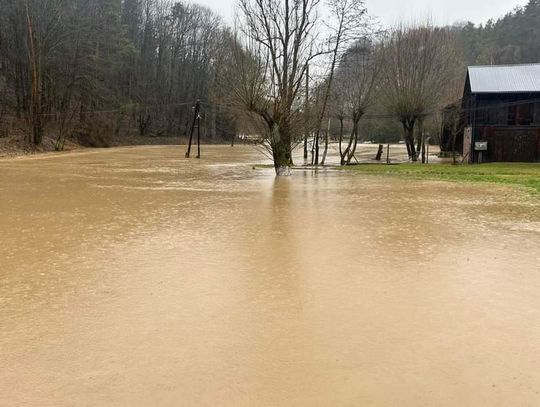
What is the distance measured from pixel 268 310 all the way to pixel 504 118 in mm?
30516

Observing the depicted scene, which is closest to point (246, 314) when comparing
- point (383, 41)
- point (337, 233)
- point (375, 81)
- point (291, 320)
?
point (291, 320)

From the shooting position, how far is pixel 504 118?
30797 mm

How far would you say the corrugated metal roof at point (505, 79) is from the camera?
30481 mm

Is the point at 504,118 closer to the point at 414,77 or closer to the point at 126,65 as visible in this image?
the point at 414,77

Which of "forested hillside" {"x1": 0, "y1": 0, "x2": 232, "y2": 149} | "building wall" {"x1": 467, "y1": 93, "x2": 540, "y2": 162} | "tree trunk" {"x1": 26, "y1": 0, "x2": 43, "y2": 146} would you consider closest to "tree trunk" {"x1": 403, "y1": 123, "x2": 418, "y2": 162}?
"building wall" {"x1": 467, "y1": 93, "x2": 540, "y2": 162}

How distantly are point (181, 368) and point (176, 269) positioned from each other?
2.75 meters

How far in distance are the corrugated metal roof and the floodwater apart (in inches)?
924

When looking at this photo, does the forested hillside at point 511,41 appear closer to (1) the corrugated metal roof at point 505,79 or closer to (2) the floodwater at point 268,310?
Result: (1) the corrugated metal roof at point 505,79

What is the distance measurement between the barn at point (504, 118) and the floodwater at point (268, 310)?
22.9 metres

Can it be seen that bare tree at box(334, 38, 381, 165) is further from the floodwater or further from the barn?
the floodwater

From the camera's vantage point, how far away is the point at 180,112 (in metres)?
75.8

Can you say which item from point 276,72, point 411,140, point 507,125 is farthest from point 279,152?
point 507,125

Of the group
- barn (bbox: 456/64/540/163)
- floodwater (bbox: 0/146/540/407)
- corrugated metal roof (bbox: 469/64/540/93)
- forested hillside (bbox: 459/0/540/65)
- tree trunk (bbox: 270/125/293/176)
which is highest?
forested hillside (bbox: 459/0/540/65)

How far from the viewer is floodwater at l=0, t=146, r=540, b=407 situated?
3.29 metres
